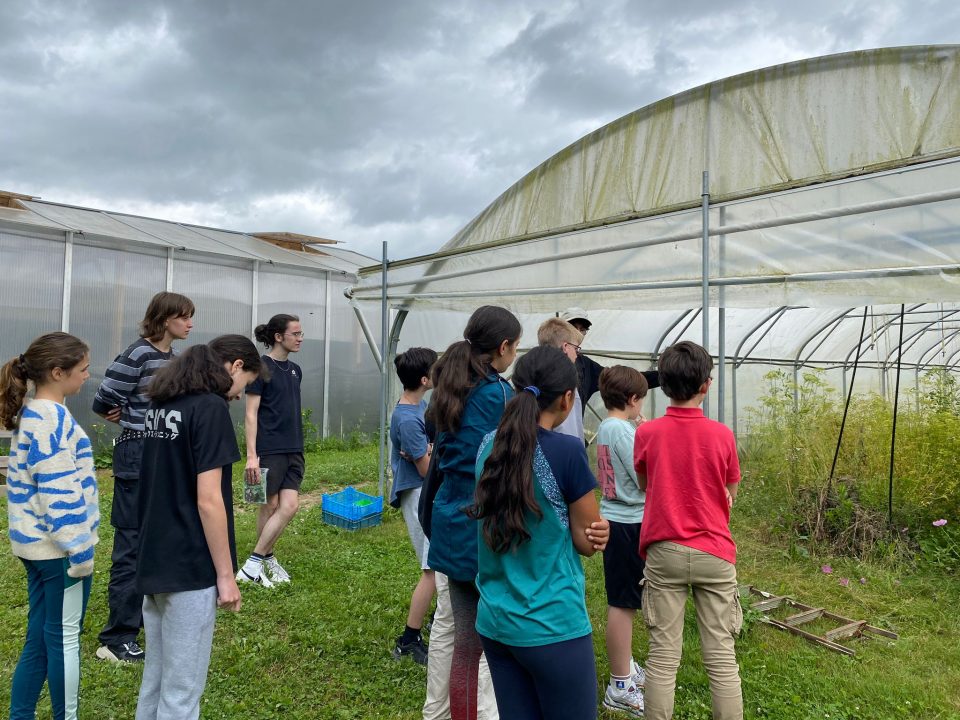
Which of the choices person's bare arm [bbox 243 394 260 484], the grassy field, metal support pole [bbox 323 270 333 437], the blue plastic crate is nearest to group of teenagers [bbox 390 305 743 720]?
the grassy field

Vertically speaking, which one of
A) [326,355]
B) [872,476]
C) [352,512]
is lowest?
[352,512]

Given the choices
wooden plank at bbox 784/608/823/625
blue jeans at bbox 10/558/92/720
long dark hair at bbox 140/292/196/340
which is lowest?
wooden plank at bbox 784/608/823/625

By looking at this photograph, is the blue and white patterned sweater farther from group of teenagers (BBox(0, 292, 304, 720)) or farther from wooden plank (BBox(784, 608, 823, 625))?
wooden plank (BBox(784, 608, 823, 625))

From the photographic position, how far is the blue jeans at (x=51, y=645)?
7.79ft

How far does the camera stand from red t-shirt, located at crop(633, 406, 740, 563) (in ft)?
7.89

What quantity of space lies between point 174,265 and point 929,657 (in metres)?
10.5

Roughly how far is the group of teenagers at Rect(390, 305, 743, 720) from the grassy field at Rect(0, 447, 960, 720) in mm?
344

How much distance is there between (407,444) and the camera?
3.35 metres

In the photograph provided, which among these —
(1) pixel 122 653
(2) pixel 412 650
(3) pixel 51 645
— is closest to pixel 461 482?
(2) pixel 412 650

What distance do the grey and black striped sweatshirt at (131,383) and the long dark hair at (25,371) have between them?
0.65 metres

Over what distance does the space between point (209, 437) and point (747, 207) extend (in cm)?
300

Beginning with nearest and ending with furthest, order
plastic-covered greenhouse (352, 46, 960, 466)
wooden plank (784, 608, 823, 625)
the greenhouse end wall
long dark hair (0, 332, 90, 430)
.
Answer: long dark hair (0, 332, 90, 430) < plastic-covered greenhouse (352, 46, 960, 466) < wooden plank (784, 608, 823, 625) < the greenhouse end wall

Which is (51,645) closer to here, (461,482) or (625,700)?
(461,482)

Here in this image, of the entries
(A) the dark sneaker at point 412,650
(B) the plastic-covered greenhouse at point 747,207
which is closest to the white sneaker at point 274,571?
(A) the dark sneaker at point 412,650
